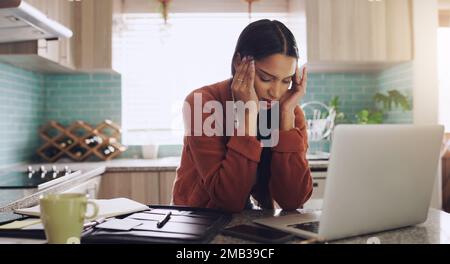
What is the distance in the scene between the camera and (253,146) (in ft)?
4.58

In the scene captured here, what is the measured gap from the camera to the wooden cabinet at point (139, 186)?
9.62 ft

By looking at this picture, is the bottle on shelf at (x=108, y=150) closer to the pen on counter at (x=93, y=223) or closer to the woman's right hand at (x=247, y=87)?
the woman's right hand at (x=247, y=87)

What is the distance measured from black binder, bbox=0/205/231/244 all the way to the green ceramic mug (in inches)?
3.9

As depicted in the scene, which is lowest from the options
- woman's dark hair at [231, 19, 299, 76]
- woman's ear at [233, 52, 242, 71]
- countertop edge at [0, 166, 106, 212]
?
countertop edge at [0, 166, 106, 212]

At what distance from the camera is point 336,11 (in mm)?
3203

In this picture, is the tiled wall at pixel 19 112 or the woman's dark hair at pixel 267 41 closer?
the woman's dark hair at pixel 267 41

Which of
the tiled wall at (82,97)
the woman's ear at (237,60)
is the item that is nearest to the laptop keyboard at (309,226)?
the woman's ear at (237,60)

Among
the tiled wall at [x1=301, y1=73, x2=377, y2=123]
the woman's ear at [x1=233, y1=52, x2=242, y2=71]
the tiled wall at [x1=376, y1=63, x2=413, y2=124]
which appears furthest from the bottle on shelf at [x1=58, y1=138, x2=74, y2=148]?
the tiled wall at [x1=376, y1=63, x2=413, y2=124]

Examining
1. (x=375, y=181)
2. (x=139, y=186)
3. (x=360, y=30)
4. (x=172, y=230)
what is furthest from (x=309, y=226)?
(x=360, y=30)

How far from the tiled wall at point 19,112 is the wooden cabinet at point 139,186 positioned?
0.70 metres

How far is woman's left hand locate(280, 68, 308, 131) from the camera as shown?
1.55 m

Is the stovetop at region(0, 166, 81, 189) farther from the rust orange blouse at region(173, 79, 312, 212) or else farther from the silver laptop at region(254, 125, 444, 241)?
the silver laptop at region(254, 125, 444, 241)

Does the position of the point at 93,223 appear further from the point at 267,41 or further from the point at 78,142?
the point at 78,142
